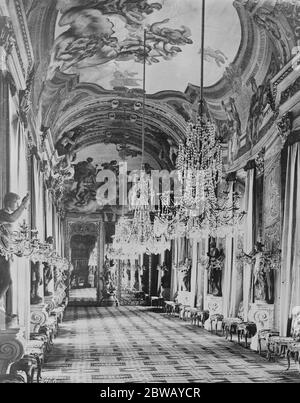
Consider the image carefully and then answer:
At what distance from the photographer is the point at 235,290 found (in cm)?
1553

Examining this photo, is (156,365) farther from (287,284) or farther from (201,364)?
(287,284)

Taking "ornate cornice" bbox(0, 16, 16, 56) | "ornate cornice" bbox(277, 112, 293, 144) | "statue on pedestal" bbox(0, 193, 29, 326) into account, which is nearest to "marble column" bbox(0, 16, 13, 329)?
"ornate cornice" bbox(0, 16, 16, 56)

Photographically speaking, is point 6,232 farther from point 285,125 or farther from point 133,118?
point 133,118

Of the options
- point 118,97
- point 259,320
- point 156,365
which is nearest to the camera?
point 156,365

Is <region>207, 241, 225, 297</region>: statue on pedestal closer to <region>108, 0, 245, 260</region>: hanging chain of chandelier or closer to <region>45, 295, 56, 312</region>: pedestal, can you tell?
<region>108, 0, 245, 260</region>: hanging chain of chandelier

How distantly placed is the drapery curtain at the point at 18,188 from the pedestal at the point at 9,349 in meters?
0.55

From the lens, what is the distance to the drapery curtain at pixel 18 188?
389 inches

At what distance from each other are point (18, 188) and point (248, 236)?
6228 millimetres

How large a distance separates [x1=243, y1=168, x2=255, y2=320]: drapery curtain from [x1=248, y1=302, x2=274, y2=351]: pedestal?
39.4 inches

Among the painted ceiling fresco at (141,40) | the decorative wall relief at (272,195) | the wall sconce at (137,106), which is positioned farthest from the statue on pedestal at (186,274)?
the decorative wall relief at (272,195)

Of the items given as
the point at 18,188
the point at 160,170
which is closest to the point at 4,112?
the point at 18,188

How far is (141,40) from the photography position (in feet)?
44.8

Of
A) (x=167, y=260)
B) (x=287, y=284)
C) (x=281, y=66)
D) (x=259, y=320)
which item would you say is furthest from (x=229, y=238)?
(x=167, y=260)

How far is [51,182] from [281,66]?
319 inches
